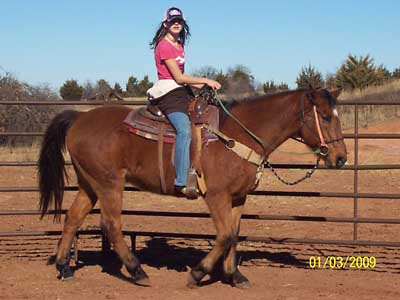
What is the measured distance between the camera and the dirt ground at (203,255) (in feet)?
18.0

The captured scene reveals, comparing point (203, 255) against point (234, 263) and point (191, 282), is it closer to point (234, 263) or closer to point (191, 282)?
point (234, 263)

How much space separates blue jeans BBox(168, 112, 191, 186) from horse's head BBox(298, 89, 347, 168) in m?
1.09

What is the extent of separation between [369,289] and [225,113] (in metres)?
2.14

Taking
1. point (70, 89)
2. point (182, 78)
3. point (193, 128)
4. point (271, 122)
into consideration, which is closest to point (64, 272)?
point (193, 128)

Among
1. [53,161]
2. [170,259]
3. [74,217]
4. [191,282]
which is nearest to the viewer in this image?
[191,282]

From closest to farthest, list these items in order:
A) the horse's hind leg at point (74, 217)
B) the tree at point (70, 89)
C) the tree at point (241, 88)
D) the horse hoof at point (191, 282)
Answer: the horse hoof at point (191, 282)
the horse's hind leg at point (74, 217)
the tree at point (241, 88)
the tree at point (70, 89)

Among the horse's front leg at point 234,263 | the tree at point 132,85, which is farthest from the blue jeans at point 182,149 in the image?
the tree at point 132,85

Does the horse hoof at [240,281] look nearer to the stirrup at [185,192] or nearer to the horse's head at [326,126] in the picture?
the stirrup at [185,192]

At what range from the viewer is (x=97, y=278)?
608 cm

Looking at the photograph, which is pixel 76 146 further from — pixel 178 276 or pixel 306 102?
pixel 306 102

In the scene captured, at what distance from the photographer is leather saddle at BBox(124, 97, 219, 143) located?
538 centimetres

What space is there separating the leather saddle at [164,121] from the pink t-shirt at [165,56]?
13.2 inches

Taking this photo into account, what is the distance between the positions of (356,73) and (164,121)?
113 ft

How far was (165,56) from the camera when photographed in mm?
5359
